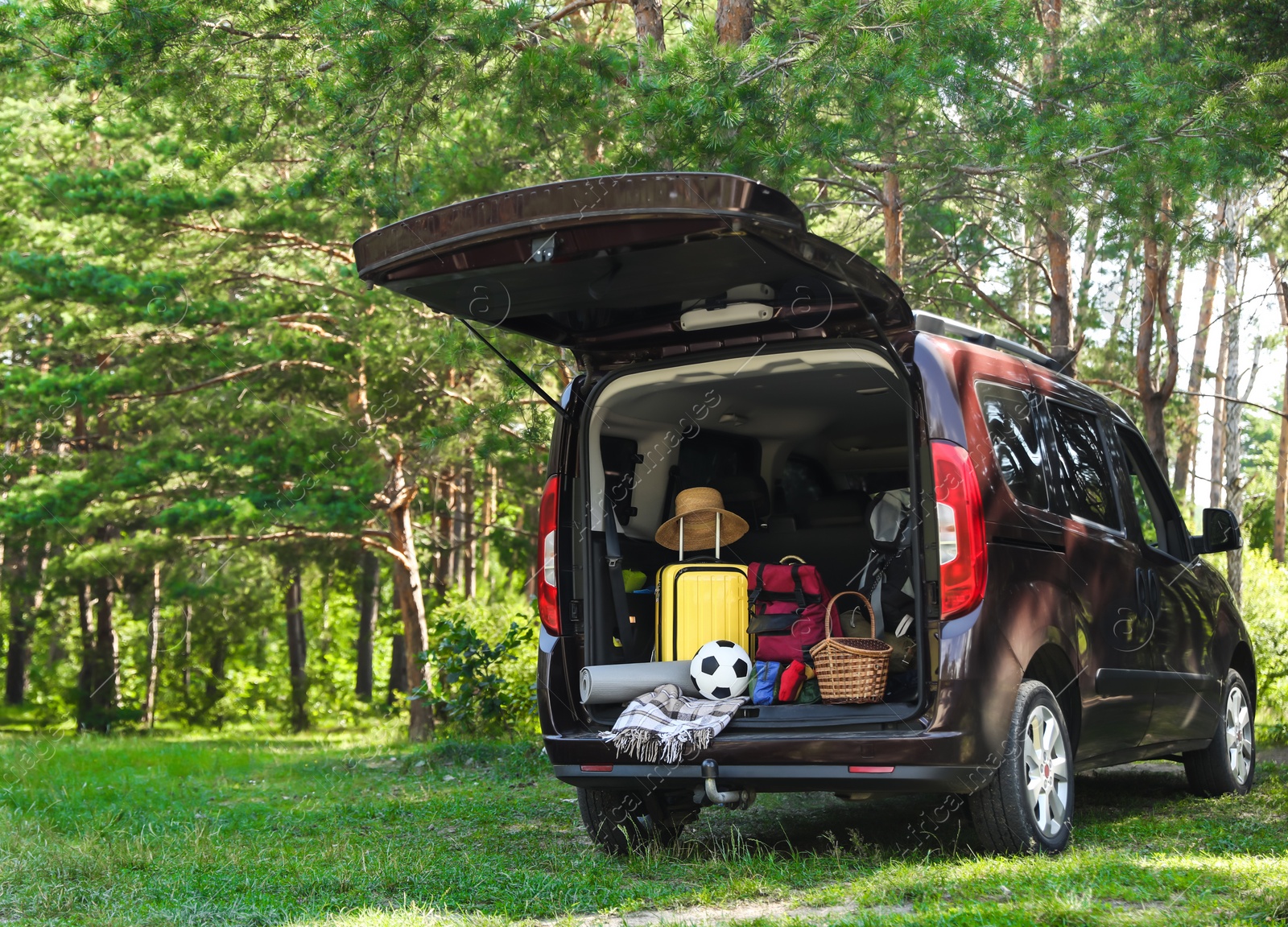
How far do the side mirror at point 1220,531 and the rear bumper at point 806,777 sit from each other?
9.09ft

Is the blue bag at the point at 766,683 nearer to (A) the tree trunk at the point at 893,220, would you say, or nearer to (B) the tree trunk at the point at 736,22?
(B) the tree trunk at the point at 736,22

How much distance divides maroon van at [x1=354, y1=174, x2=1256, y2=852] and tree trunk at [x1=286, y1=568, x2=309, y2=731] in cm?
2159

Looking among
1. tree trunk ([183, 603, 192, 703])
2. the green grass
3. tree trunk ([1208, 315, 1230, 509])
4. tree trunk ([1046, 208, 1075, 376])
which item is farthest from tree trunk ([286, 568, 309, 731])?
the green grass

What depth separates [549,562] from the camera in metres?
5.01

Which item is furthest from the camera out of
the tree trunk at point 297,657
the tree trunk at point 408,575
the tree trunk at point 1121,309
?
the tree trunk at point 297,657

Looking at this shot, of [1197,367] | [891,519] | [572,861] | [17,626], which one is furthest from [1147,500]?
[17,626]

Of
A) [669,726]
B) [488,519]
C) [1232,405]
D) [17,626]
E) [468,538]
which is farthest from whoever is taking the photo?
[17,626]

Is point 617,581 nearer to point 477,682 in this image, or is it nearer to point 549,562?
point 549,562

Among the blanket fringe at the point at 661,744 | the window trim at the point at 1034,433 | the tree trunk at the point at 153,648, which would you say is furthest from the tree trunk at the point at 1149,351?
the tree trunk at the point at 153,648

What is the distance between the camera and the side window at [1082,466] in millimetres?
5004

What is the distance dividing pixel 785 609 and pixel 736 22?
4.81 metres

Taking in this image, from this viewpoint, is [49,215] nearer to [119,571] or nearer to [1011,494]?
[119,571]

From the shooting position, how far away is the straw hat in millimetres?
5676

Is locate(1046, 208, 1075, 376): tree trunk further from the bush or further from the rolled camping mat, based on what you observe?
the rolled camping mat
